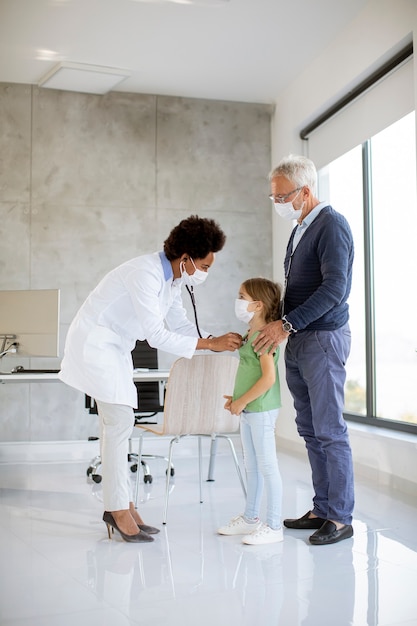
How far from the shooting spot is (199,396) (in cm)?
325

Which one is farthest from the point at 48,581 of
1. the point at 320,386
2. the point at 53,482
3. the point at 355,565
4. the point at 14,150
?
the point at 14,150

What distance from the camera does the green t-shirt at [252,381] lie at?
2.80m

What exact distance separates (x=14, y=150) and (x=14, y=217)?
0.56 meters

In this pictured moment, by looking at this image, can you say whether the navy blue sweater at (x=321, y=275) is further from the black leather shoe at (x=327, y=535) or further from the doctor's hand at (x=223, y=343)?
the black leather shoe at (x=327, y=535)

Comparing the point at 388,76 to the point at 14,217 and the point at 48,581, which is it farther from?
the point at 48,581

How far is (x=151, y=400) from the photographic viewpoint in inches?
187

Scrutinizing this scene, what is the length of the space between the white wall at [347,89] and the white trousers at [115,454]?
1871mm

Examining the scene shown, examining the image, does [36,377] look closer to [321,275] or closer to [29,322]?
[29,322]

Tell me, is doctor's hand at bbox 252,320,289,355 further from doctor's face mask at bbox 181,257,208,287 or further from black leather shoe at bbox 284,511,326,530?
black leather shoe at bbox 284,511,326,530

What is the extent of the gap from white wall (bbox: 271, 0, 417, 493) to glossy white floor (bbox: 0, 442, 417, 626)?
0.48 meters

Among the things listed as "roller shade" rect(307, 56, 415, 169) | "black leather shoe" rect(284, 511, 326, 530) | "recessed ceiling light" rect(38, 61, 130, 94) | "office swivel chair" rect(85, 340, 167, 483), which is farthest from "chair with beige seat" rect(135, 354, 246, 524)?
"recessed ceiling light" rect(38, 61, 130, 94)

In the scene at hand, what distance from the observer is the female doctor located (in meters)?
2.76

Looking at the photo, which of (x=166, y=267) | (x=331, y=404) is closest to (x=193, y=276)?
(x=166, y=267)

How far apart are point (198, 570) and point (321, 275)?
4.25 feet
